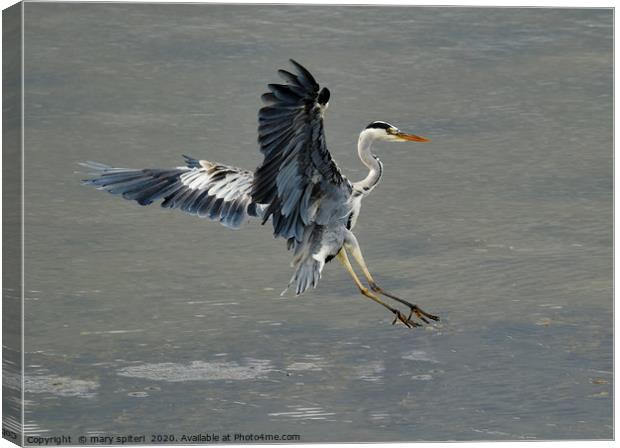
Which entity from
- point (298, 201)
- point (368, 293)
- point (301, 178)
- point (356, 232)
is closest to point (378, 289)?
point (368, 293)

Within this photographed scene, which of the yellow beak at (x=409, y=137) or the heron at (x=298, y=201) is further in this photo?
the yellow beak at (x=409, y=137)

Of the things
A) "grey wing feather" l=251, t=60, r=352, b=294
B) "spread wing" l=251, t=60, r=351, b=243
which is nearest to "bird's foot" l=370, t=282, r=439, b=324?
"grey wing feather" l=251, t=60, r=352, b=294

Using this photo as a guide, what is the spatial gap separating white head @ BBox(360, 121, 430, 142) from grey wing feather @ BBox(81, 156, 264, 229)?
0.73 m

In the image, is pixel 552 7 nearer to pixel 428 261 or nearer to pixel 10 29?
pixel 428 261

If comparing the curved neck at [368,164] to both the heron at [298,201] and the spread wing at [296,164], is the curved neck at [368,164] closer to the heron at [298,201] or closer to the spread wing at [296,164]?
the heron at [298,201]

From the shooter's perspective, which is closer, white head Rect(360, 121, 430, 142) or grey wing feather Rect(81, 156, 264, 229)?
grey wing feather Rect(81, 156, 264, 229)

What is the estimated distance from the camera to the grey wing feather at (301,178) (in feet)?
27.6

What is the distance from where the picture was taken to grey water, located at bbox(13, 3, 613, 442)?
9492mm

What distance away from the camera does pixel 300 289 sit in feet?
32.1

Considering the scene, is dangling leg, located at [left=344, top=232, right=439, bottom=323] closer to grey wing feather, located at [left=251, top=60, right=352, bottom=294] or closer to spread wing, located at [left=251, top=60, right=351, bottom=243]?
grey wing feather, located at [left=251, top=60, right=352, bottom=294]

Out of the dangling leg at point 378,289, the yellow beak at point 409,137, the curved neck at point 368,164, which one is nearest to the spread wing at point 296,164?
the curved neck at point 368,164

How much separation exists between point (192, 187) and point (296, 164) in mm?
1035

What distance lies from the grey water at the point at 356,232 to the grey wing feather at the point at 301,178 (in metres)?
0.17

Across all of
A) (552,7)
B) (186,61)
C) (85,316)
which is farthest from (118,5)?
(552,7)
